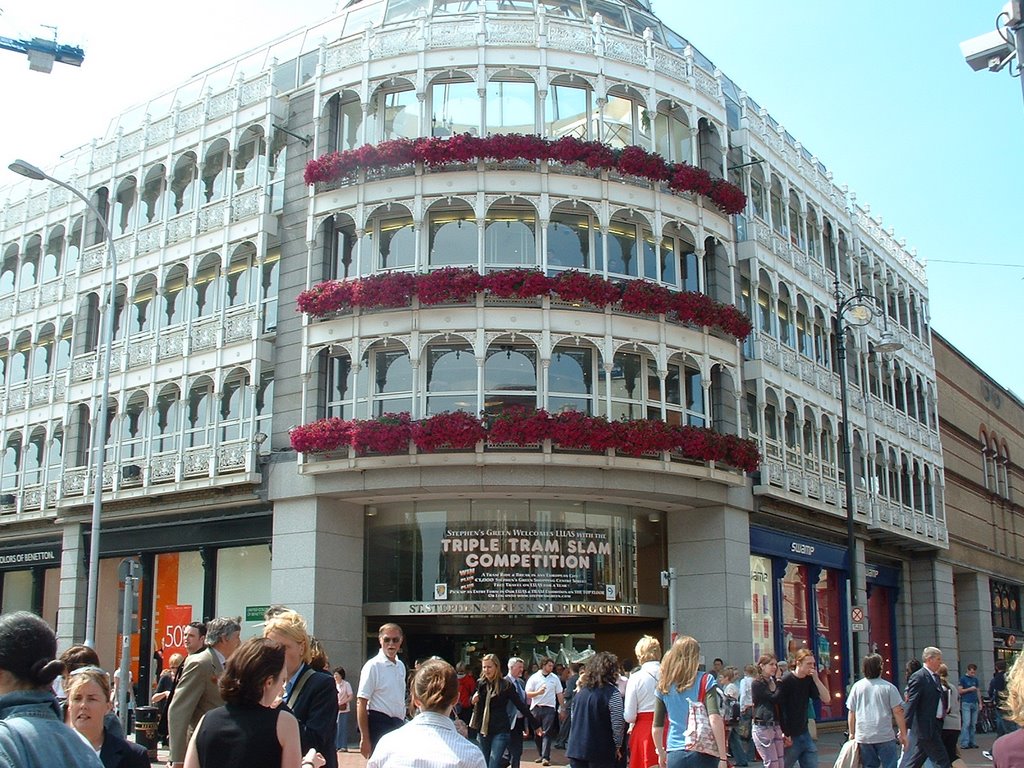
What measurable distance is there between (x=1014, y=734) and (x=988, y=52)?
796 centimetres

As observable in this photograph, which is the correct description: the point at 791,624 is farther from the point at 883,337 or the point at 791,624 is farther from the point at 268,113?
the point at 268,113

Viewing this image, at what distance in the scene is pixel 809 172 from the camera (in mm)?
36344

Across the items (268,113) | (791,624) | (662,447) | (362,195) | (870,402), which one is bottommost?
(791,624)

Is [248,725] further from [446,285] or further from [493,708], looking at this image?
[446,285]

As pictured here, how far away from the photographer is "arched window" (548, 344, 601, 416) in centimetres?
2689

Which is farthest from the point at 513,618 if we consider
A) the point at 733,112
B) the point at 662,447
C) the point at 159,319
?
the point at 733,112

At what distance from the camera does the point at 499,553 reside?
27109mm

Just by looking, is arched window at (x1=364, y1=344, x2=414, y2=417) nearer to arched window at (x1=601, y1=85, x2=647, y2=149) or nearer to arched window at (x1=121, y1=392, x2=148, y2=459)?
arched window at (x1=601, y1=85, x2=647, y2=149)

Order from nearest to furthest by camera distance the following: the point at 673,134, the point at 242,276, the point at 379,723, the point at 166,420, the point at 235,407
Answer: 1. the point at 379,723
2. the point at 235,407
3. the point at 673,134
4. the point at 242,276
5. the point at 166,420

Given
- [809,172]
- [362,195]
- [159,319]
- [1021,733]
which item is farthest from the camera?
[809,172]

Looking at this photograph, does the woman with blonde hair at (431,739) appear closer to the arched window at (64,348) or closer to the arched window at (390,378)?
the arched window at (390,378)

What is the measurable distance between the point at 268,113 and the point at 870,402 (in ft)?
64.3

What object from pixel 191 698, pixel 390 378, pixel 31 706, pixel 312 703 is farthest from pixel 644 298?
pixel 31 706

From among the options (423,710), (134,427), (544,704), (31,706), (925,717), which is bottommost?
(544,704)
